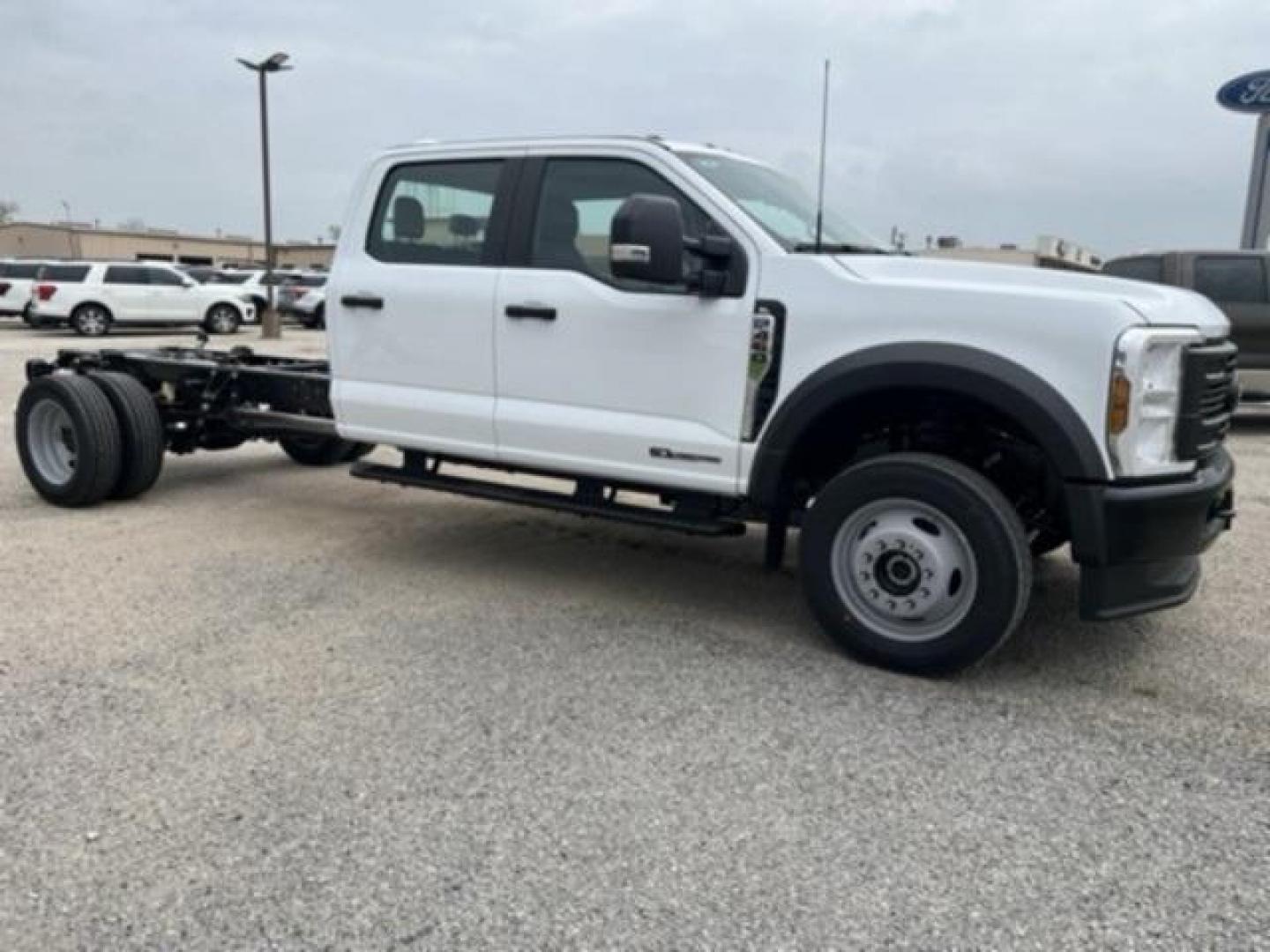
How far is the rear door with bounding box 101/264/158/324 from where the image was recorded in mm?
23703

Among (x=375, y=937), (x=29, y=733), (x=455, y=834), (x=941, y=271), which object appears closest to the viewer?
(x=375, y=937)

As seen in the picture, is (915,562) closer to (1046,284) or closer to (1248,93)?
(1046,284)

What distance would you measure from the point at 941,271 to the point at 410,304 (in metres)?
2.57

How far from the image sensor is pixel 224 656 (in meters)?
4.10

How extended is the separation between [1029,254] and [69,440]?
731 inches

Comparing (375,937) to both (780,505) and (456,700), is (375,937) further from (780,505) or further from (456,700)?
(780,505)

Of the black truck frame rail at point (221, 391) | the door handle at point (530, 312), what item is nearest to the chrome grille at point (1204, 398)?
the door handle at point (530, 312)

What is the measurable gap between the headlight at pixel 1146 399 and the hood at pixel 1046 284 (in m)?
0.09

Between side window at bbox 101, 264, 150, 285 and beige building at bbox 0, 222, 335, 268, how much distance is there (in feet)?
113

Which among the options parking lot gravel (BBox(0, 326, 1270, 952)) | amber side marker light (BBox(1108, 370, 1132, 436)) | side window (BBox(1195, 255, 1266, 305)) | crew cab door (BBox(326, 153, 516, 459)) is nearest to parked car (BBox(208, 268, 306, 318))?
side window (BBox(1195, 255, 1266, 305))

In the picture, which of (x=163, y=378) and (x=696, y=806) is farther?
(x=163, y=378)

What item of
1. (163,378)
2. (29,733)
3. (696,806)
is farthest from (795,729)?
(163,378)

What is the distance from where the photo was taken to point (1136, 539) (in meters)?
3.60

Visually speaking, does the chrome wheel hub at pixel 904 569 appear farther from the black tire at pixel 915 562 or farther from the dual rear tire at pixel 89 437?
the dual rear tire at pixel 89 437
